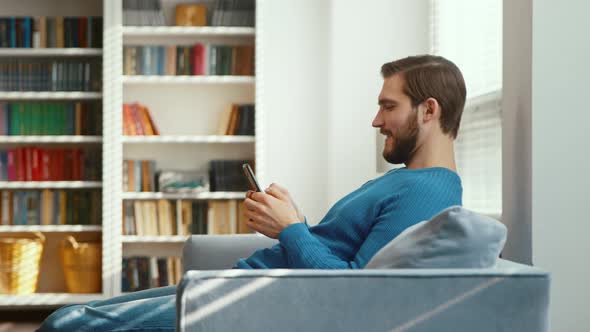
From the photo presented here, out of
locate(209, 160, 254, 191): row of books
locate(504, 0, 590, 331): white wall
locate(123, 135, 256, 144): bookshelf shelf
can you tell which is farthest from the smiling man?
locate(209, 160, 254, 191): row of books

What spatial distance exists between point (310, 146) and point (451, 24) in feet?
4.41

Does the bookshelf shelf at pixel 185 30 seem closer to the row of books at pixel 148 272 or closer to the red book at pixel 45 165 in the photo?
the red book at pixel 45 165

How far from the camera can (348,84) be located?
538 cm

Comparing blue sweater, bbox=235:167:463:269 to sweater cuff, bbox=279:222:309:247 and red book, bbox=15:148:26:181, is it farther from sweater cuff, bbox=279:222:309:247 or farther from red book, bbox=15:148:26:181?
red book, bbox=15:148:26:181

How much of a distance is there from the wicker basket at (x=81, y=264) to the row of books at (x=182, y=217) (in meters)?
0.24

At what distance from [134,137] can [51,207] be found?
0.74 m

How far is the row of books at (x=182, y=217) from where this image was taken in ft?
17.7

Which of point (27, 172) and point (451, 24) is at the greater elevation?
point (451, 24)

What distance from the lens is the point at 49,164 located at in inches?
215

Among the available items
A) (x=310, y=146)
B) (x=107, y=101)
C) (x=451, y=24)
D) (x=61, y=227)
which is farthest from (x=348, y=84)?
(x=61, y=227)

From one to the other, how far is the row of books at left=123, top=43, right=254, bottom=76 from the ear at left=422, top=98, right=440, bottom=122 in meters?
3.29

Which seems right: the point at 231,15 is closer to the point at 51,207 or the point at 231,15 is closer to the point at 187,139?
the point at 187,139

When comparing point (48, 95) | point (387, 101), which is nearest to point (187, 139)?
point (48, 95)

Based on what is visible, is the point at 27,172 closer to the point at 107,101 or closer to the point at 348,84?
the point at 107,101
